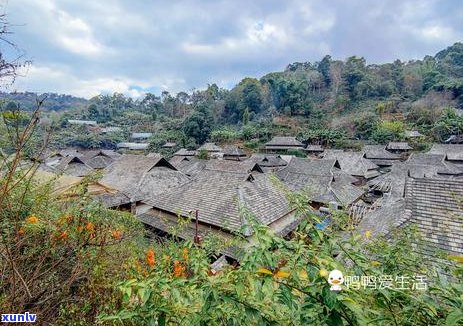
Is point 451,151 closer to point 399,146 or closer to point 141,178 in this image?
point 399,146

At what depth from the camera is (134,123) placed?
76.1 m

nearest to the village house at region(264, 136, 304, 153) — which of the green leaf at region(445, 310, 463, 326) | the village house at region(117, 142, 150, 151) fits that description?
the village house at region(117, 142, 150, 151)

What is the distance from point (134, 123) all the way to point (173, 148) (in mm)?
31048

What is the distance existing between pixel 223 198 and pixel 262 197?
176 centimetres

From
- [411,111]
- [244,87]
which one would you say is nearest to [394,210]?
[411,111]

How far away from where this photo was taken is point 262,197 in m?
11.1

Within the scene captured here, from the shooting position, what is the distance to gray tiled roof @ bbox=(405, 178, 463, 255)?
202 inches

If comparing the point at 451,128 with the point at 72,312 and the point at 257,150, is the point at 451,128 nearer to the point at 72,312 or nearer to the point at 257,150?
the point at 257,150

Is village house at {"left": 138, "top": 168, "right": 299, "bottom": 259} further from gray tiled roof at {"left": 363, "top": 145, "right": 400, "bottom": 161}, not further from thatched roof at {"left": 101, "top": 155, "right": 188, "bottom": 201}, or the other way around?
gray tiled roof at {"left": 363, "top": 145, "right": 400, "bottom": 161}

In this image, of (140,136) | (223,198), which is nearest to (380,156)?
(223,198)

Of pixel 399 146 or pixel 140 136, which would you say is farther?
pixel 140 136

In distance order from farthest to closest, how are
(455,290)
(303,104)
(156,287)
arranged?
(303,104) → (156,287) → (455,290)

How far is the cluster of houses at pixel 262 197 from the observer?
5.17 m

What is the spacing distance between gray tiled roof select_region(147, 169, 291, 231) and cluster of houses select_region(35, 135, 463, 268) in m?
0.04
